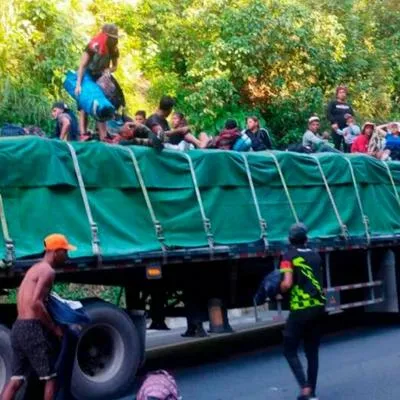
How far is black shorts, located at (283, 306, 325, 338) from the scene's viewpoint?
8.91m

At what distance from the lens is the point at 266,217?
12.3 metres

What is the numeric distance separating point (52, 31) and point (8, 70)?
4.30ft

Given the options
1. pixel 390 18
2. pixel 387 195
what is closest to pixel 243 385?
pixel 387 195

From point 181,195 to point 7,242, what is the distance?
2.72m

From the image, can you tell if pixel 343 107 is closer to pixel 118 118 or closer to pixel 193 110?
pixel 193 110

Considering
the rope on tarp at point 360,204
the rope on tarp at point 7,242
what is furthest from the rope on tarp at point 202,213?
the rope on tarp at point 360,204

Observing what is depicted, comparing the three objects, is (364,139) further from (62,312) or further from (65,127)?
(62,312)

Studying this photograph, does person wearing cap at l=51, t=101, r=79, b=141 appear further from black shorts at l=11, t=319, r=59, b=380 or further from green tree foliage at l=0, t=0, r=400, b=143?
green tree foliage at l=0, t=0, r=400, b=143

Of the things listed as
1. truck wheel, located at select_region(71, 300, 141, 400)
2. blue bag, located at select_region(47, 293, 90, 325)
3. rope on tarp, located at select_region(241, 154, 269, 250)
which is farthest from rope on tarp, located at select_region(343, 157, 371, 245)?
blue bag, located at select_region(47, 293, 90, 325)

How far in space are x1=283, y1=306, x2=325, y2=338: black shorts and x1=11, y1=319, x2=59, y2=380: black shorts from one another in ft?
7.53

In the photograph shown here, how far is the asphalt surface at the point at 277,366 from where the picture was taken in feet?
32.4

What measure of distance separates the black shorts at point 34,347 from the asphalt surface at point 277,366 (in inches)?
95.7

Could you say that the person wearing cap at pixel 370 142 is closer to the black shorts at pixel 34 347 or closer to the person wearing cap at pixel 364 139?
the person wearing cap at pixel 364 139

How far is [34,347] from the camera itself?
7762 millimetres
